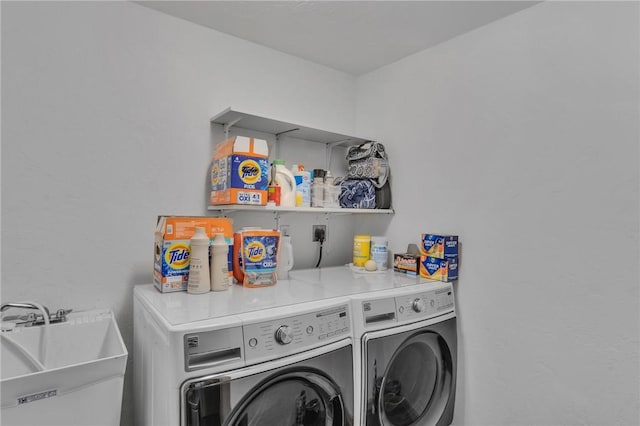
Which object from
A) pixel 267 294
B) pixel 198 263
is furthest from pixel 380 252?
pixel 198 263

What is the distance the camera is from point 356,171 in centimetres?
228

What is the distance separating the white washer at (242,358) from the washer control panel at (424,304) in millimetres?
314

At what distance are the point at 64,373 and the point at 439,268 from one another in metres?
1.68

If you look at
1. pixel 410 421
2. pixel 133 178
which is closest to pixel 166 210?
pixel 133 178

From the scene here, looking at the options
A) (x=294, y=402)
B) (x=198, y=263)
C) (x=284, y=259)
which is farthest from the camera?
(x=284, y=259)

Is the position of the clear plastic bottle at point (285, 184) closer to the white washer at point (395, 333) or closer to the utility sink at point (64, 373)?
the white washer at point (395, 333)

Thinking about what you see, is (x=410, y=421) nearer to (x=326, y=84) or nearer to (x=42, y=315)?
(x=42, y=315)

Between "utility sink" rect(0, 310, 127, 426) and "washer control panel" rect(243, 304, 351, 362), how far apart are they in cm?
46

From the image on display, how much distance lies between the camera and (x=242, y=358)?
1.09 meters

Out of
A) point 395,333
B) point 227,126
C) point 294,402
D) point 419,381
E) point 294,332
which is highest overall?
point 227,126

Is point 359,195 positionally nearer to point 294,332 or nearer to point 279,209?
point 279,209

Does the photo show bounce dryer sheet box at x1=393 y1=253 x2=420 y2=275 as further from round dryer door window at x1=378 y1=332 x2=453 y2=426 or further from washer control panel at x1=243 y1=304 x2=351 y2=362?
washer control panel at x1=243 y1=304 x2=351 y2=362

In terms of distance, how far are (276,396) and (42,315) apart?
3.41 ft

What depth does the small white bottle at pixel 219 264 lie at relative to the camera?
1487 millimetres
